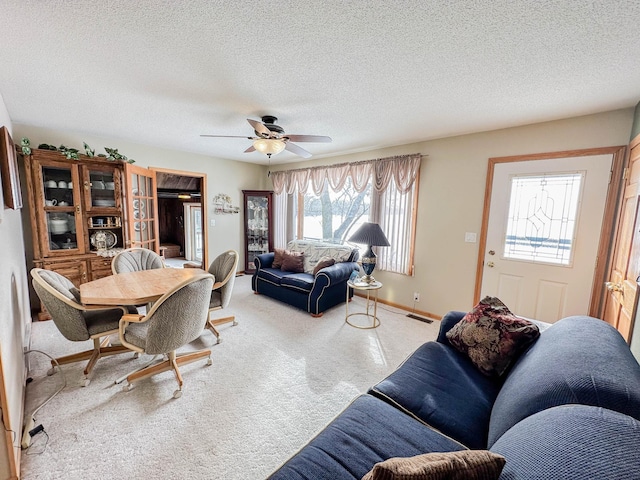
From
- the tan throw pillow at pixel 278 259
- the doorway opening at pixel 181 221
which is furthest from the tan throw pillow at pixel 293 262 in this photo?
the doorway opening at pixel 181 221

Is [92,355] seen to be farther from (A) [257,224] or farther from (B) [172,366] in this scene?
(A) [257,224]

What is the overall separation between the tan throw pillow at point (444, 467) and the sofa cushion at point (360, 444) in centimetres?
30

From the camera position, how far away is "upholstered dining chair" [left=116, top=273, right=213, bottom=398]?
184cm

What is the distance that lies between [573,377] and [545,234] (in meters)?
2.27

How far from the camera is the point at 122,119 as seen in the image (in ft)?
9.59

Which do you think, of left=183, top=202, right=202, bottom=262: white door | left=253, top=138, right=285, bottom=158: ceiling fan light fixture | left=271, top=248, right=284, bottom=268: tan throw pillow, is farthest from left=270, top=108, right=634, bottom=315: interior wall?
left=183, top=202, right=202, bottom=262: white door

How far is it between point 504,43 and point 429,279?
2.69 metres

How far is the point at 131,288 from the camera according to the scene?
2.25 meters

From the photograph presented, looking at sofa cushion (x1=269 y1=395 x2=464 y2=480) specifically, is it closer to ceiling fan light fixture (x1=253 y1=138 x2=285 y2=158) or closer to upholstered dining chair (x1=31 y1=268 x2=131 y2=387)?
upholstered dining chair (x1=31 y1=268 x2=131 y2=387)

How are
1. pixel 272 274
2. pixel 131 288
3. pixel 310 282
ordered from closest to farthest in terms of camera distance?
1. pixel 131 288
2. pixel 310 282
3. pixel 272 274

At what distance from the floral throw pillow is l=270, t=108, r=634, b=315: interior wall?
1550mm

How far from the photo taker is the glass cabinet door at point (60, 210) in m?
3.17

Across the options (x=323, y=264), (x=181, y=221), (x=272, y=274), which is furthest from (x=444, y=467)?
(x=181, y=221)

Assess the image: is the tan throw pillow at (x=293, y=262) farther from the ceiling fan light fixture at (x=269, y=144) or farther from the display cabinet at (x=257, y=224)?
the ceiling fan light fixture at (x=269, y=144)
